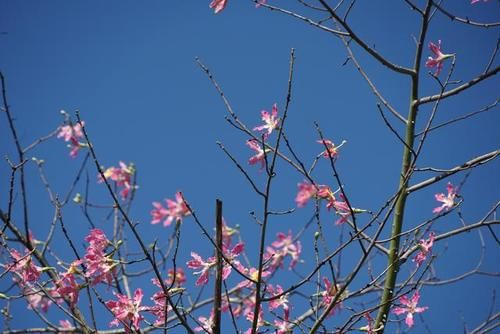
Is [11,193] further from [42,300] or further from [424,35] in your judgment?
[42,300]

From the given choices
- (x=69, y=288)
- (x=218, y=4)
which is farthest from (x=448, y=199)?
(x=69, y=288)

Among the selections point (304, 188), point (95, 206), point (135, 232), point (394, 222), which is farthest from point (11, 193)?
point (394, 222)

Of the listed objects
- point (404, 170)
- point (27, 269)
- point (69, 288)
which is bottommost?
point (69, 288)

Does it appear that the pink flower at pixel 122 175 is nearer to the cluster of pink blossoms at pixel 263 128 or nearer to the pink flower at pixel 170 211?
the pink flower at pixel 170 211

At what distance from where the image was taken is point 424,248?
268cm

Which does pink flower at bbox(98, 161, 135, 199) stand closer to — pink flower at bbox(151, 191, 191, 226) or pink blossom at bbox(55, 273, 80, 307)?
pink flower at bbox(151, 191, 191, 226)

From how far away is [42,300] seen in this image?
4.52 m

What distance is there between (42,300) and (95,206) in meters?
1.40

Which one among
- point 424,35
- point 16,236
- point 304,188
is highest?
point 424,35

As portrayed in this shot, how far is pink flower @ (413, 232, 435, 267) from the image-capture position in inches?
105

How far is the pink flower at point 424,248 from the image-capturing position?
267cm

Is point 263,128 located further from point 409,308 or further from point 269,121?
point 409,308

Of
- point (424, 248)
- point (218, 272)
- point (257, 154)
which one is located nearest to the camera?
point (218, 272)

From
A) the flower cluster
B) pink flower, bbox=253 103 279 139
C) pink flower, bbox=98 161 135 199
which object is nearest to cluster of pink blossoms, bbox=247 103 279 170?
pink flower, bbox=253 103 279 139
